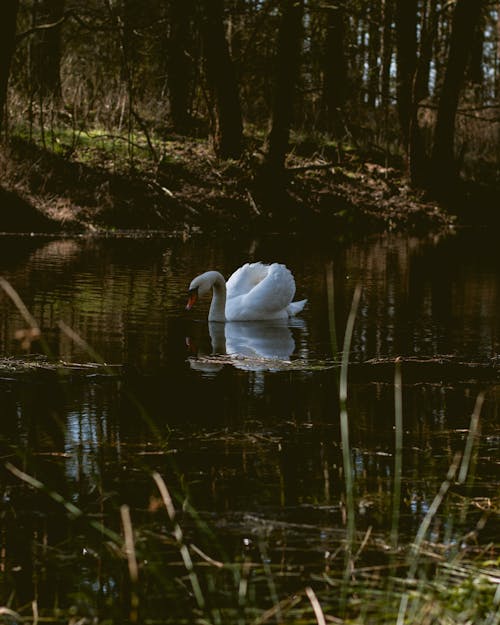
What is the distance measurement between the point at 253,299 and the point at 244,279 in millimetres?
1062

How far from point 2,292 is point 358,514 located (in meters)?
9.02

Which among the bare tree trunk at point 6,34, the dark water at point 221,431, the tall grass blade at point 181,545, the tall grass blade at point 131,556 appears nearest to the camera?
the tall grass blade at point 131,556

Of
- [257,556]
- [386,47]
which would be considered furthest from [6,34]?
[386,47]

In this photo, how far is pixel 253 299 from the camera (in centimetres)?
1203

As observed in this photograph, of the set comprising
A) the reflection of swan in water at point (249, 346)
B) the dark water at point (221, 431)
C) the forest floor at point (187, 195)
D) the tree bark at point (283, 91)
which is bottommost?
the reflection of swan in water at point (249, 346)

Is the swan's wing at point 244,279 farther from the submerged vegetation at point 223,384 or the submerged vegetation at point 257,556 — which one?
the submerged vegetation at point 257,556

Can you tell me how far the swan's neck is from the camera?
11.8 meters

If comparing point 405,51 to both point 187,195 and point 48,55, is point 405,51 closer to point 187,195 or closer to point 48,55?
point 187,195

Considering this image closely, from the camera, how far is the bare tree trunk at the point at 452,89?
24.7 meters

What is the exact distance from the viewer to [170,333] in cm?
1070

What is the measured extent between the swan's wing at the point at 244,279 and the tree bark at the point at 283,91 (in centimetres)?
1151

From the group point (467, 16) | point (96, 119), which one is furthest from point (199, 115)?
point (467, 16)

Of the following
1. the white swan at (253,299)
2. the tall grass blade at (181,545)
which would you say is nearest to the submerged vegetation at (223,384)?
the tall grass blade at (181,545)

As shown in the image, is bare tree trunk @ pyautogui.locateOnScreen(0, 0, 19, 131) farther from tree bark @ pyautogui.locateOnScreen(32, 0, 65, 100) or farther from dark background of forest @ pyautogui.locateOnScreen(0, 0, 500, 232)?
tree bark @ pyautogui.locateOnScreen(32, 0, 65, 100)
